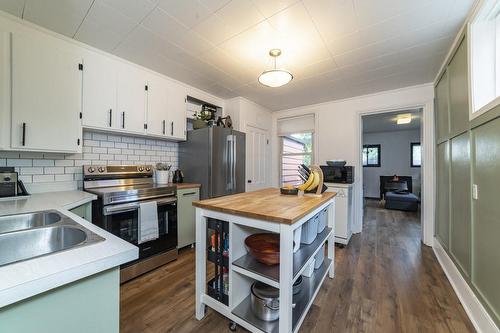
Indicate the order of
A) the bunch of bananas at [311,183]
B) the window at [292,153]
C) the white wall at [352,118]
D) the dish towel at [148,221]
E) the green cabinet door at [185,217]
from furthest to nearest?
the window at [292,153]
the white wall at [352,118]
the green cabinet door at [185,217]
the dish towel at [148,221]
the bunch of bananas at [311,183]

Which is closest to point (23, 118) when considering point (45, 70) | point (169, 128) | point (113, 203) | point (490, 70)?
point (45, 70)

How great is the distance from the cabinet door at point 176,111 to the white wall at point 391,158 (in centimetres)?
685

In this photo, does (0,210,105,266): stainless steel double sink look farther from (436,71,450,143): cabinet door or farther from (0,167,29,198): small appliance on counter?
(436,71,450,143): cabinet door

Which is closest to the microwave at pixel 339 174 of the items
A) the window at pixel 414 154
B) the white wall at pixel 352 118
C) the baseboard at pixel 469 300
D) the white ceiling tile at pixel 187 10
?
the white wall at pixel 352 118

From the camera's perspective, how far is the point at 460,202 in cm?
197

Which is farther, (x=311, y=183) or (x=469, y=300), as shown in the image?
(x=311, y=183)

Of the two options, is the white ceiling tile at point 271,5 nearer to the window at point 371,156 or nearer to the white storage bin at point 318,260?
the white storage bin at point 318,260

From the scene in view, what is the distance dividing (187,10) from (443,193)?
3.44 meters

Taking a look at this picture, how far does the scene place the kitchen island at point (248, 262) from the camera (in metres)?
1.21

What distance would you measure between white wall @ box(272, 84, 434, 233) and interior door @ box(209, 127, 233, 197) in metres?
1.87

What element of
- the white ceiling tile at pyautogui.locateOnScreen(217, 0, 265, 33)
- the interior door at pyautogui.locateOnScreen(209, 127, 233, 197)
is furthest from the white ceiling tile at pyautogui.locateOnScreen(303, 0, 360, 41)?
the interior door at pyautogui.locateOnScreen(209, 127, 233, 197)

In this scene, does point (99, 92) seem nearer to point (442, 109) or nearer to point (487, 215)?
point (487, 215)

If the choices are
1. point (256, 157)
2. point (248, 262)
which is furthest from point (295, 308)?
point (256, 157)

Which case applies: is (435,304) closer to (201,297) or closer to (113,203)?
(201,297)
